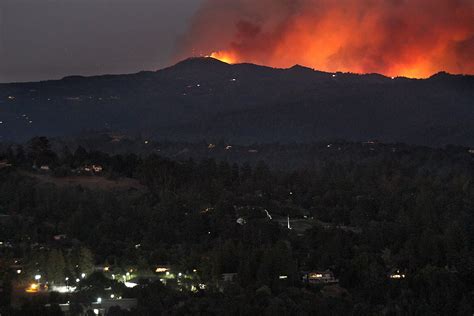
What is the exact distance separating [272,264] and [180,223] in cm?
1164

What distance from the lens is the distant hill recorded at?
110375mm

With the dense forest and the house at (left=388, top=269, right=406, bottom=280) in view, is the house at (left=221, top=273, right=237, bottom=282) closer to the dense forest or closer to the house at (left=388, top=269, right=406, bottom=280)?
the dense forest

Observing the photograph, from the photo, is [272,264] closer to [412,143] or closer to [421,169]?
[421,169]

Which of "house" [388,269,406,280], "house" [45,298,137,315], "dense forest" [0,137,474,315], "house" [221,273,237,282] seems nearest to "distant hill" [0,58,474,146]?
"dense forest" [0,137,474,315]

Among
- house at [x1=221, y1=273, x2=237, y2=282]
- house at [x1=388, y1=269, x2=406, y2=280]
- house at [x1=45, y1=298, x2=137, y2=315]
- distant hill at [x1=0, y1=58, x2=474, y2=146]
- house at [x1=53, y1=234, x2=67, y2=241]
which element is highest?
distant hill at [x1=0, y1=58, x2=474, y2=146]

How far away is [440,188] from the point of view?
228 feet

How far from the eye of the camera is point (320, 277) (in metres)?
45.7

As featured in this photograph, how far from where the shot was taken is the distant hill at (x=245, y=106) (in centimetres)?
11038

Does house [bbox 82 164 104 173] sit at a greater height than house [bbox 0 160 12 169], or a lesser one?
lesser

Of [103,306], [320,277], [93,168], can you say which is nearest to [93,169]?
[93,168]

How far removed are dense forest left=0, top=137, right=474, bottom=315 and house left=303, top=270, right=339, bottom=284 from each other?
1.21ft

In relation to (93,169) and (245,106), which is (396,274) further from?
(245,106)

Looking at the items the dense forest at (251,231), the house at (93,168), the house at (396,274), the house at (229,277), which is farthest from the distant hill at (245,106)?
the house at (229,277)

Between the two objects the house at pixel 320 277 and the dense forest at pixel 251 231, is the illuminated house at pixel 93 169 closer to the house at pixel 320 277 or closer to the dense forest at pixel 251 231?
the dense forest at pixel 251 231
